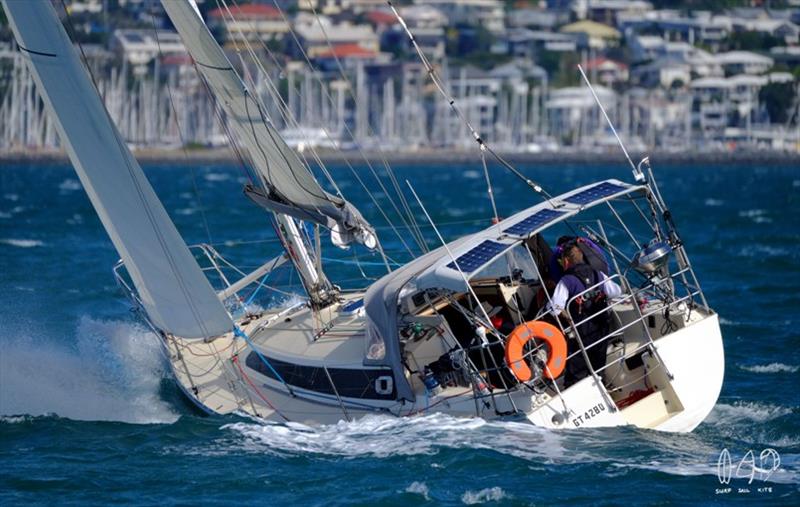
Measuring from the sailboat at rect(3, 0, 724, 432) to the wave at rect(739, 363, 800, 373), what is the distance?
386cm

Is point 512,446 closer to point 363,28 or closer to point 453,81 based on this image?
point 453,81

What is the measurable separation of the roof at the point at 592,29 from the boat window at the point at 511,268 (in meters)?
159

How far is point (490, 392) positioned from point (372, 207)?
164ft

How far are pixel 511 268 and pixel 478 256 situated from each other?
2.07 metres

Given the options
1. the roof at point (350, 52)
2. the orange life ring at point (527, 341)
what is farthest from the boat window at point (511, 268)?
the roof at point (350, 52)

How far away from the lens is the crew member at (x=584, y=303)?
49.4 ft

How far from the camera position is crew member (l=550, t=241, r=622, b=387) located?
15.0 m

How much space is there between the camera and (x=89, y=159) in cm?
1619

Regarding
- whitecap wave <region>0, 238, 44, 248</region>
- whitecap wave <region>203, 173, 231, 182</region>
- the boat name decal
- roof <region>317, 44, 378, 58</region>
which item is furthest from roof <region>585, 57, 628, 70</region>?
the boat name decal

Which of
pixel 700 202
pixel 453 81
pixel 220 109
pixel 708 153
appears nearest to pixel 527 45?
pixel 453 81

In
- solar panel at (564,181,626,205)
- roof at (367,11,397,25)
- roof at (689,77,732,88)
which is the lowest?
roof at (689,77,732,88)

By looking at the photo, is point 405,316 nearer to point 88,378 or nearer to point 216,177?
point 88,378

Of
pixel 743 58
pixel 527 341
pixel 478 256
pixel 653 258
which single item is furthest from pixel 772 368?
pixel 743 58

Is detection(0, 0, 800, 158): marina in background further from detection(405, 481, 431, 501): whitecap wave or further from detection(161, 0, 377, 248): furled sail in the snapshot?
detection(405, 481, 431, 501): whitecap wave
